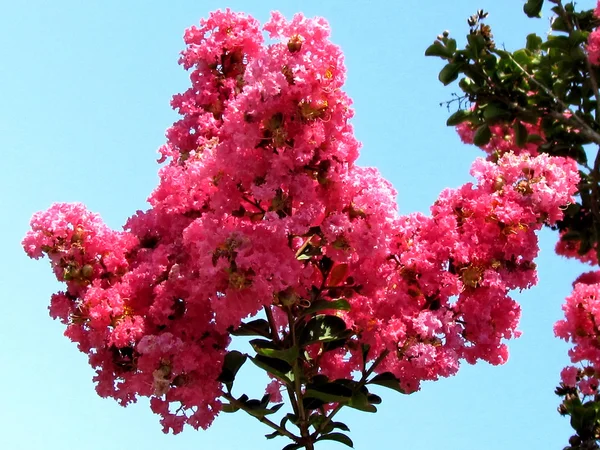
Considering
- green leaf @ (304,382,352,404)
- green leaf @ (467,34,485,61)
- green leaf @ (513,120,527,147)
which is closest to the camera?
green leaf @ (304,382,352,404)

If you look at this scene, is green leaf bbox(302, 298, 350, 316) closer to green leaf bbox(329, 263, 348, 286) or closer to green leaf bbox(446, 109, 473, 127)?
green leaf bbox(329, 263, 348, 286)

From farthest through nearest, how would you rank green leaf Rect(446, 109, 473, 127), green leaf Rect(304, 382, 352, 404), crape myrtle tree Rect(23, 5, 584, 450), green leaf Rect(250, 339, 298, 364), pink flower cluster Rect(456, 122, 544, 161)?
pink flower cluster Rect(456, 122, 544, 161), green leaf Rect(446, 109, 473, 127), green leaf Rect(304, 382, 352, 404), green leaf Rect(250, 339, 298, 364), crape myrtle tree Rect(23, 5, 584, 450)

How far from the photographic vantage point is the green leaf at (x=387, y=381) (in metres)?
3.33

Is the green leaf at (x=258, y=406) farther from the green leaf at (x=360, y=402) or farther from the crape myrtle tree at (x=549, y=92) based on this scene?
the crape myrtle tree at (x=549, y=92)

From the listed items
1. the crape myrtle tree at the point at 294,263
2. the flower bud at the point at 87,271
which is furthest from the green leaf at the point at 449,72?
the flower bud at the point at 87,271

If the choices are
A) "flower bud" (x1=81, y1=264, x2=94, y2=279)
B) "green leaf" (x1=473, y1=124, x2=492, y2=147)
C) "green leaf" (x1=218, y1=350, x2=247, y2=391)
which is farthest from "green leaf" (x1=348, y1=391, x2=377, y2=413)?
"green leaf" (x1=473, y1=124, x2=492, y2=147)

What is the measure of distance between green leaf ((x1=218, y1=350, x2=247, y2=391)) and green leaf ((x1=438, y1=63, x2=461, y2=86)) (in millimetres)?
1969

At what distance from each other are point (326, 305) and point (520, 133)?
1871 millimetres

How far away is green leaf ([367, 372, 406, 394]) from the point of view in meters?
3.33

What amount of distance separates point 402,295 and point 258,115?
0.88 m

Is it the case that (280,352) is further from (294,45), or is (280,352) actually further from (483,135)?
(483,135)

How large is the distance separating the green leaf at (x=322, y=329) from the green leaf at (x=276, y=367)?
0.41 feet

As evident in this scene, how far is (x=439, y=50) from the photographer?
4.37m

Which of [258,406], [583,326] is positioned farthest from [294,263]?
[583,326]
